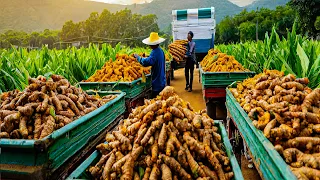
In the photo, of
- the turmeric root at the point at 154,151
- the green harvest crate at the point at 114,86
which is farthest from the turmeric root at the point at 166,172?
the green harvest crate at the point at 114,86

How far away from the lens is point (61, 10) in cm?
12756

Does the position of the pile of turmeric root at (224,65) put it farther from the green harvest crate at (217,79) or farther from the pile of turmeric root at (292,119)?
the pile of turmeric root at (292,119)

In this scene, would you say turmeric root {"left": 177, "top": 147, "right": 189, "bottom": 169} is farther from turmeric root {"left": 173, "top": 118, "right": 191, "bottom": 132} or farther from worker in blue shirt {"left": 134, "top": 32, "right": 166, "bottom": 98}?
worker in blue shirt {"left": 134, "top": 32, "right": 166, "bottom": 98}

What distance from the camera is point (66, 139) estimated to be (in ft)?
9.03

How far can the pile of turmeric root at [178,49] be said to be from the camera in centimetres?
1273

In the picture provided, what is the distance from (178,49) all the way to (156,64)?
6.98 m

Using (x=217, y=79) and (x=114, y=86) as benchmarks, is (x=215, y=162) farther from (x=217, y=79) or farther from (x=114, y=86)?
(x=217, y=79)

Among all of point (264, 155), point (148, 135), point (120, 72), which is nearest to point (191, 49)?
point (120, 72)

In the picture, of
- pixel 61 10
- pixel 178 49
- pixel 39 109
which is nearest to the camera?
pixel 39 109

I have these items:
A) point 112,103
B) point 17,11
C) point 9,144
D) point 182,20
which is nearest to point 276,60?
point 112,103

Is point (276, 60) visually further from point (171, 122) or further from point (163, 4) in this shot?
point (163, 4)

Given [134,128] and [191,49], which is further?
[191,49]

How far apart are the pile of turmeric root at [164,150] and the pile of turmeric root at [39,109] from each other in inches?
29.4

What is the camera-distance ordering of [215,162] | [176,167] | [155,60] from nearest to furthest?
[176,167] → [215,162] → [155,60]
